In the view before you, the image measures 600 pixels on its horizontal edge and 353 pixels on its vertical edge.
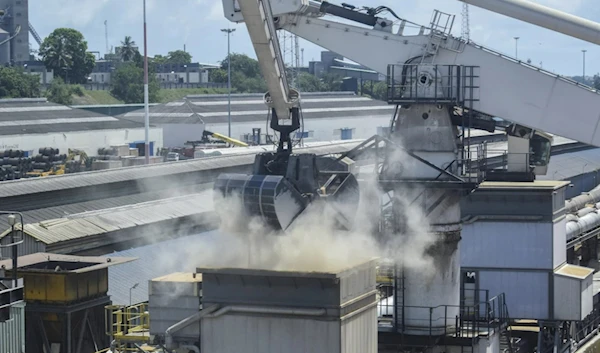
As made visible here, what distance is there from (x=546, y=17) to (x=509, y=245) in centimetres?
654

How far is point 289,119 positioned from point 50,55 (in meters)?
144

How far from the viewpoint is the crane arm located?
95.3ft

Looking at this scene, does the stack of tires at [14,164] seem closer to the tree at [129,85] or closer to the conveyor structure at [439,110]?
the conveyor structure at [439,110]

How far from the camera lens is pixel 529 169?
1251 inches

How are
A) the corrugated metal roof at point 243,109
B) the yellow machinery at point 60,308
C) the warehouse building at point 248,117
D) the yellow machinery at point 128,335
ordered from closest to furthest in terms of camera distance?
the yellow machinery at point 128,335 < the yellow machinery at point 60,308 < the warehouse building at point 248,117 < the corrugated metal roof at point 243,109

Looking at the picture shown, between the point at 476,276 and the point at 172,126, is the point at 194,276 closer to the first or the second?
the point at 476,276

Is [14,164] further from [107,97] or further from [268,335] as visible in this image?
[107,97]

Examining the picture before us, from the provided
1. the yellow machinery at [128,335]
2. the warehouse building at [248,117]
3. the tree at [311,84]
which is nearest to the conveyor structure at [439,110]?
the yellow machinery at [128,335]

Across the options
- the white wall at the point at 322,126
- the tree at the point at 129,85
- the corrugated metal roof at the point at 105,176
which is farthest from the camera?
the tree at the point at 129,85

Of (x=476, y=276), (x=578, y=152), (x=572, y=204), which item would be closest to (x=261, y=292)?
(x=476, y=276)

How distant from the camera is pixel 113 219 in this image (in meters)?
34.6

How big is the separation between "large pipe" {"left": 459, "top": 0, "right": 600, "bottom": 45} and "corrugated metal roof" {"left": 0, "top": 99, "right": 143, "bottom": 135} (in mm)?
55854

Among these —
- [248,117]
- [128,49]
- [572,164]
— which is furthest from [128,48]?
[572,164]

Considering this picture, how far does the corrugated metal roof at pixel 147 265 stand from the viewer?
28.8 m
